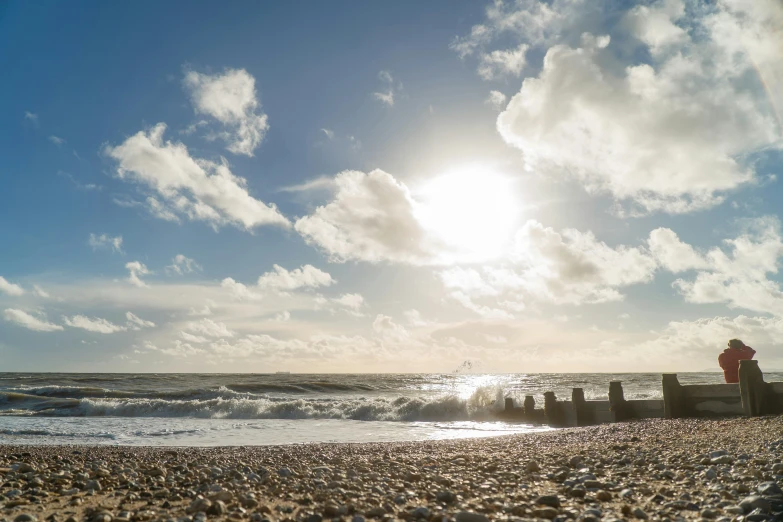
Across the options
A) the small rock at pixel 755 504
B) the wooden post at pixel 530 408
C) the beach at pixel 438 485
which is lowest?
the wooden post at pixel 530 408

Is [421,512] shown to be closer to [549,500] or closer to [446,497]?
[446,497]

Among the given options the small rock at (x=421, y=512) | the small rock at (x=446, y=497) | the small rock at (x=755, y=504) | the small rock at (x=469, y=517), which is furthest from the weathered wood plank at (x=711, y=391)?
the small rock at (x=421, y=512)

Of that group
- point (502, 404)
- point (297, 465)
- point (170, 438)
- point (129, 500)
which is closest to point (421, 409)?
point (502, 404)

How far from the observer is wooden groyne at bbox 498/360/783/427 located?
1069 cm

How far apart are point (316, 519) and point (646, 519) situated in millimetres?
2722

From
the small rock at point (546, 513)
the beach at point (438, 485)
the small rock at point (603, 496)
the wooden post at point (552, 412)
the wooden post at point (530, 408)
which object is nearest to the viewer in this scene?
the small rock at point (546, 513)

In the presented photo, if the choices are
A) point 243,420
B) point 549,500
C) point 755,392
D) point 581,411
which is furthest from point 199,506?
point 243,420

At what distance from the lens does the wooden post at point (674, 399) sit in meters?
12.2

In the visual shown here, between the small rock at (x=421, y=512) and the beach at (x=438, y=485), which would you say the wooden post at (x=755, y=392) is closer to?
→ the beach at (x=438, y=485)

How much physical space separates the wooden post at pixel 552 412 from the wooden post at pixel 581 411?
35.2 inches

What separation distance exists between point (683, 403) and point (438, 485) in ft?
31.5

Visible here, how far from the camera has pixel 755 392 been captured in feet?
35.1

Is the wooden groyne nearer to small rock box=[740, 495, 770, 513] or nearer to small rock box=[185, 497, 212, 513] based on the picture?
small rock box=[740, 495, 770, 513]

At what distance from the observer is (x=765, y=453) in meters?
6.27
